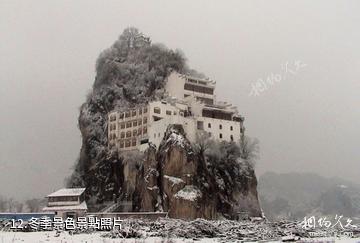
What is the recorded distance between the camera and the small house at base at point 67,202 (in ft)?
67.2

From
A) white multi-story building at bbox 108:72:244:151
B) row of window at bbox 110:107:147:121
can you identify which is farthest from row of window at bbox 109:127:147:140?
row of window at bbox 110:107:147:121

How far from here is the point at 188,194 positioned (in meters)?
20.2

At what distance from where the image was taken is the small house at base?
20491 millimetres

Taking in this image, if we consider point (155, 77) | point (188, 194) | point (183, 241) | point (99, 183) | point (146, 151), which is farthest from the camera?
point (155, 77)

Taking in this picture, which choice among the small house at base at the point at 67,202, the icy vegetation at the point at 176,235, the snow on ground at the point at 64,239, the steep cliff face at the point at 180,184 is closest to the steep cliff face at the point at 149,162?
the steep cliff face at the point at 180,184

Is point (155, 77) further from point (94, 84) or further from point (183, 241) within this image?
point (183, 241)

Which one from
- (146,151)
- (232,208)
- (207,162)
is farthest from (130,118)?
(232,208)

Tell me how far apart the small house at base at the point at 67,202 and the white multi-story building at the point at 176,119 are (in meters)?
2.90

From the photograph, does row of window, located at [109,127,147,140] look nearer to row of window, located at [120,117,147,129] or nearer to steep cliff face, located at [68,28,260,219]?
row of window, located at [120,117,147,129]

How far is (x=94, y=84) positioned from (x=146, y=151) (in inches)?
235

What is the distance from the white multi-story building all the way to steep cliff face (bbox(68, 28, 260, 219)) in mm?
500

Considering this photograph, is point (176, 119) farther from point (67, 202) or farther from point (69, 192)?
point (67, 202)

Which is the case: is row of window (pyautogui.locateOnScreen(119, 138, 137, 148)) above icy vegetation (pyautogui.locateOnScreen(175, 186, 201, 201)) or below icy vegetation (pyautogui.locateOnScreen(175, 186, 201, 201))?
above

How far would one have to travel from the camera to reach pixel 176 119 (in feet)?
70.9
